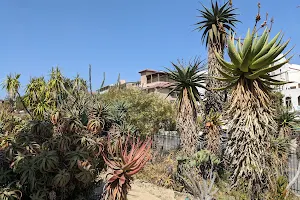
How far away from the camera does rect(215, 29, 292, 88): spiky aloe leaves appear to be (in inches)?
197

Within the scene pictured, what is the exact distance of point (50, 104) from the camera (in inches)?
573

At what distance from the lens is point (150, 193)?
8.91 meters

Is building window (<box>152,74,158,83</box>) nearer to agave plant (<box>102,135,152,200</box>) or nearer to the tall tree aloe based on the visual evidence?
the tall tree aloe

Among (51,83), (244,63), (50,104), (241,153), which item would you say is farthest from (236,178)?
(51,83)

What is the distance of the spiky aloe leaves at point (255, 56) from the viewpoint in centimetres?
500

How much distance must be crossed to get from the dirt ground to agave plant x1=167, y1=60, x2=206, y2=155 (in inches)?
68.5

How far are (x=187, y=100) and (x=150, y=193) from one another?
11.9 ft

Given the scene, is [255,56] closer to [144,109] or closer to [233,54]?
[233,54]

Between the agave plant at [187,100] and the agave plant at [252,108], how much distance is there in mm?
4340

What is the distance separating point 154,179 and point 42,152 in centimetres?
531

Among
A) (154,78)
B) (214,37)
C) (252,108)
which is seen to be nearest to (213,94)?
(214,37)

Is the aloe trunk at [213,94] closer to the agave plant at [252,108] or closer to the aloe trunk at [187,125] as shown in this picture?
the aloe trunk at [187,125]

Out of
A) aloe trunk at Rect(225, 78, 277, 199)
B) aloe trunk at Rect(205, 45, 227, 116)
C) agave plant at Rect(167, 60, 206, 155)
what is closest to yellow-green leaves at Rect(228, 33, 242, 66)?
aloe trunk at Rect(225, 78, 277, 199)

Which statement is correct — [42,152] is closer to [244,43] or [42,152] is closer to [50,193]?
[50,193]
